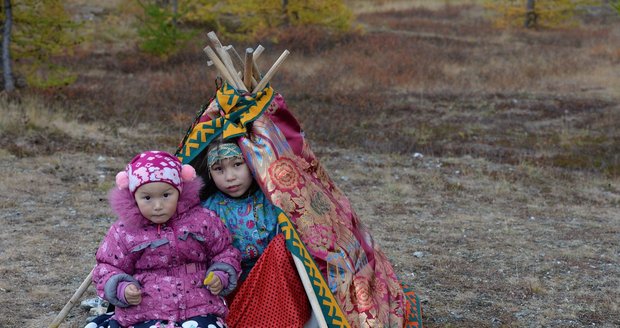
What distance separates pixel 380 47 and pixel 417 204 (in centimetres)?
1477

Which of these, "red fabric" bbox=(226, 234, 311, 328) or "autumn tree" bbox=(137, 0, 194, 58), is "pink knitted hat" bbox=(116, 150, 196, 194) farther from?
"autumn tree" bbox=(137, 0, 194, 58)

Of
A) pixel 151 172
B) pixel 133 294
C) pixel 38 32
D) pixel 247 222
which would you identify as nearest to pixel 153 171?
pixel 151 172

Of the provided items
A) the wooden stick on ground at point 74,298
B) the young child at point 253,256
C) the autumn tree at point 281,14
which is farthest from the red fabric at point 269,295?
the autumn tree at point 281,14

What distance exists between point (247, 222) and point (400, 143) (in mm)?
9039

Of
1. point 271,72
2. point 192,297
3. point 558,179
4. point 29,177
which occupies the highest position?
point 271,72

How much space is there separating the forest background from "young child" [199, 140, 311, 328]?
179 cm

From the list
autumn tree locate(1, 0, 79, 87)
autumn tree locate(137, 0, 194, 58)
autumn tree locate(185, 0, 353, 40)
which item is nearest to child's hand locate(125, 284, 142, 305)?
autumn tree locate(1, 0, 79, 87)

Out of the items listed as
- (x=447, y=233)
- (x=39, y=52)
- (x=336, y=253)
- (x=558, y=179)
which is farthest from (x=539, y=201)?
(x=39, y=52)

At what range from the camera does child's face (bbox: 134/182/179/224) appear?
4.60 meters

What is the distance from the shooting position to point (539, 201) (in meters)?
11.0

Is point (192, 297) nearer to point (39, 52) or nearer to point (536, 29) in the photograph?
point (39, 52)

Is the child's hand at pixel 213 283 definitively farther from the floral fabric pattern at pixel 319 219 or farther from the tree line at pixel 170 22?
the tree line at pixel 170 22

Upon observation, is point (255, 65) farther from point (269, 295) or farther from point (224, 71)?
point (269, 295)

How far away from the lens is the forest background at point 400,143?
7754 millimetres
